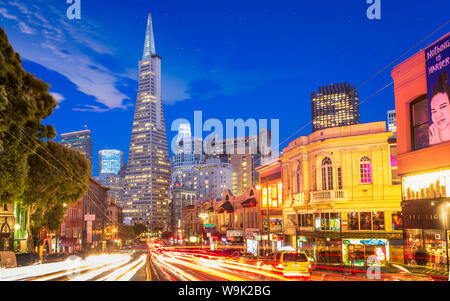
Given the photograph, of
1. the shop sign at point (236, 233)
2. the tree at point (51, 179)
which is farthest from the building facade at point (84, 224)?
the shop sign at point (236, 233)

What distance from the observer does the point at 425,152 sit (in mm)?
24500

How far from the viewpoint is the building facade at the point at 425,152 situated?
896 inches

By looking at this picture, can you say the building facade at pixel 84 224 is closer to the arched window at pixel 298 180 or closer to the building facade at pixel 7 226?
the building facade at pixel 7 226

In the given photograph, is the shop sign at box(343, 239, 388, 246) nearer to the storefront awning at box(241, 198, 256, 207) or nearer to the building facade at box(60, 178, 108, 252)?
the storefront awning at box(241, 198, 256, 207)

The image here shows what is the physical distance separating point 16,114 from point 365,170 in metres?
29.4

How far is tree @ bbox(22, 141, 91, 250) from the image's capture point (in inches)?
1444

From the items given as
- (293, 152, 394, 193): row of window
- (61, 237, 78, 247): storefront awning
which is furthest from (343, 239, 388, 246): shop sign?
(61, 237, 78, 247): storefront awning

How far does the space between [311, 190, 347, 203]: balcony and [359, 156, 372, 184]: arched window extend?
2174mm

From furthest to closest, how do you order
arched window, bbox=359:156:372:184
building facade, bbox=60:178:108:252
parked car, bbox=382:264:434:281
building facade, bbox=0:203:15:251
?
building facade, bbox=60:178:108:252 → building facade, bbox=0:203:15:251 → arched window, bbox=359:156:372:184 → parked car, bbox=382:264:434:281

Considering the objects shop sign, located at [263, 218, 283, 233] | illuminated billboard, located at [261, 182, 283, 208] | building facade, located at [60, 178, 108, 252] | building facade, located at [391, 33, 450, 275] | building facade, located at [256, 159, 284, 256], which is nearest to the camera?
building facade, located at [391, 33, 450, 275]

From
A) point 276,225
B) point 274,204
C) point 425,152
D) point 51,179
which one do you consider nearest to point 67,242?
point 51,179

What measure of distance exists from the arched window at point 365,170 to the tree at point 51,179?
2807 centimetres

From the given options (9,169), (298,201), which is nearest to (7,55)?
(9,169)
